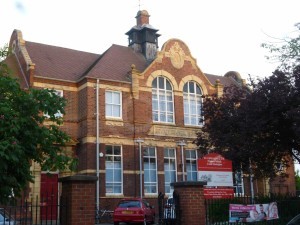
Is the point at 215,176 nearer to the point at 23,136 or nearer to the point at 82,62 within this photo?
the point at 23,136

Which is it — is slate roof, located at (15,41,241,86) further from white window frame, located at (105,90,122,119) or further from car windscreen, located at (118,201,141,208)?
car windscreen, located at (118,201,141,208)

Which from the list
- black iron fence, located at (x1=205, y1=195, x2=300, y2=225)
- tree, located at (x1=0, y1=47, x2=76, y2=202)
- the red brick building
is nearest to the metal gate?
black iron fence, located at (x1=205, y1=195, x2=300, y2=225)

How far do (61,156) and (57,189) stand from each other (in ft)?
55.3

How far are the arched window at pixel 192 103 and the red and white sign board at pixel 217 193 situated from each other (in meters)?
17.1

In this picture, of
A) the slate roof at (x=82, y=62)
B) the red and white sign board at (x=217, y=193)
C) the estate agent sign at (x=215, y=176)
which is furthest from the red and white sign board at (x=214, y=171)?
the slate roof at (x=82, y=62)

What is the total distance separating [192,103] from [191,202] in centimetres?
2023

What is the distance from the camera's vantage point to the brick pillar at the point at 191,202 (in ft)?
42.1

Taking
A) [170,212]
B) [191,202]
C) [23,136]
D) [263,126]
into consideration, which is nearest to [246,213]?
[191,202]

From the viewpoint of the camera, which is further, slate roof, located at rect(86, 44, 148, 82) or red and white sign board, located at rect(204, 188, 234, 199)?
slate roof, located at rect(86, 44, 148, 82)

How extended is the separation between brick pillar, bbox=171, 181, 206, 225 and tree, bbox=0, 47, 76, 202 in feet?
11.3

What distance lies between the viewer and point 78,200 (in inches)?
433

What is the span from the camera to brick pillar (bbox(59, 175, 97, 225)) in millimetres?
10922

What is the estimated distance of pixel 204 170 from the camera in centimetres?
1456

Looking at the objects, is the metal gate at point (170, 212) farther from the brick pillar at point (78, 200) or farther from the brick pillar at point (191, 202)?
the brick pillar at point (78, 200)
